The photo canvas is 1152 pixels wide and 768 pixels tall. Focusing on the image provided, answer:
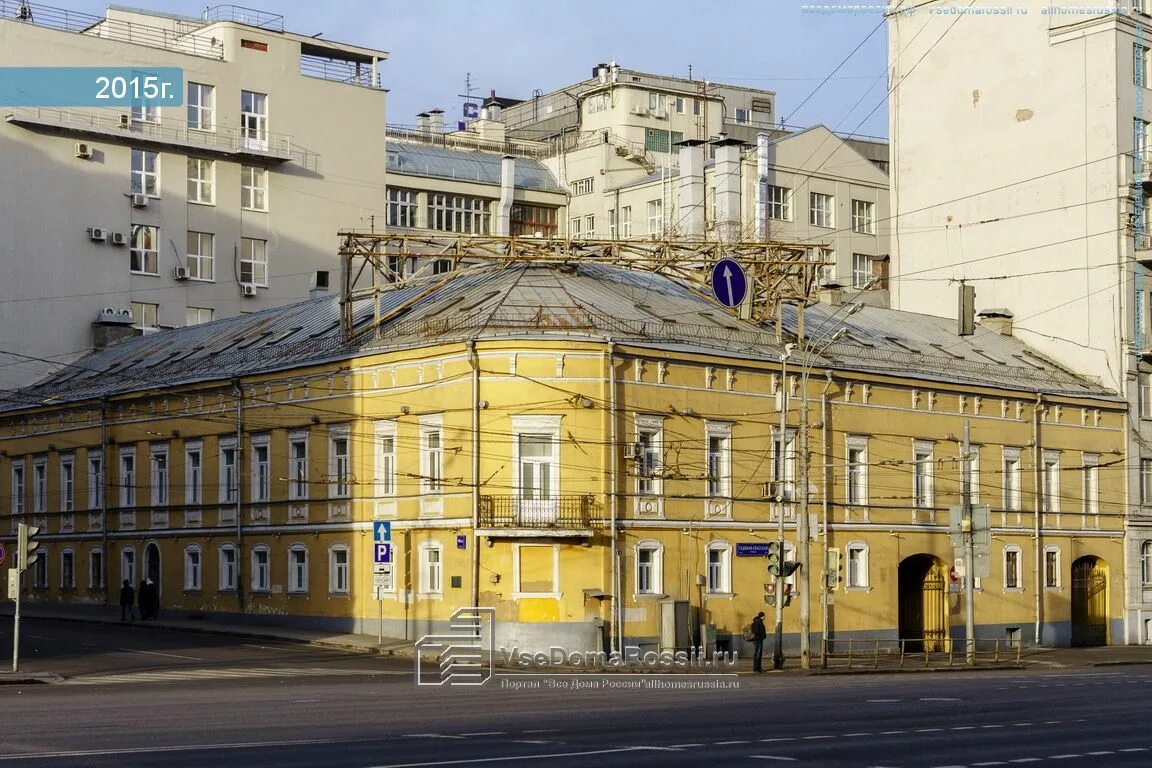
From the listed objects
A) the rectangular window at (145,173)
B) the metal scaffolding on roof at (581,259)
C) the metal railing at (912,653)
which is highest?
the rectangular window at (145,173)

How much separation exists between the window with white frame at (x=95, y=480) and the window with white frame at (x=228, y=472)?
701cm

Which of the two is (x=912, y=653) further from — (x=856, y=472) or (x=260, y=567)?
(x=260, y=567)

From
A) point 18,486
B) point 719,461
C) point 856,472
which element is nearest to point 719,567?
point 719,461

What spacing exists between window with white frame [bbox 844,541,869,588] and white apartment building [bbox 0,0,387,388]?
25.0 m

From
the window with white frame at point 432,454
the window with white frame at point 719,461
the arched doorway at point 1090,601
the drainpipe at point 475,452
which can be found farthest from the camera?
the arched doorway at point 1090,601

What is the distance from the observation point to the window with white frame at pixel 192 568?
188 feet

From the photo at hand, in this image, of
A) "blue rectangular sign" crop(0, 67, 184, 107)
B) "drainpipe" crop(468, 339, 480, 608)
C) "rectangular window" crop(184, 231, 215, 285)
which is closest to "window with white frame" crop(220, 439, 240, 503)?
"drainpipe" crop(468, 339, 480, 608)

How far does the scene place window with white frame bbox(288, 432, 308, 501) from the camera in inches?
2087

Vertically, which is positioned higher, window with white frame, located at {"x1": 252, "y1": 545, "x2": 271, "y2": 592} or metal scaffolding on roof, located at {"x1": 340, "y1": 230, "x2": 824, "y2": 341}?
metal scaffolding on roof, located at {"x1": 340, "y1": 230, "x2": 824, "y2": 341}

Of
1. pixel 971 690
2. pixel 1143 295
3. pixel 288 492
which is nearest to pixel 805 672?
pixel 971 690

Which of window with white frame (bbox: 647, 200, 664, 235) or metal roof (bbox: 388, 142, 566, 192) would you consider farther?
metal roof (bbox: 388, 142, 566, 192)

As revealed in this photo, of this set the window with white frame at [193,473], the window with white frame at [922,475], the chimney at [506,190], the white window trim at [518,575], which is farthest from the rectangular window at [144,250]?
the window with white frame at [922,475]

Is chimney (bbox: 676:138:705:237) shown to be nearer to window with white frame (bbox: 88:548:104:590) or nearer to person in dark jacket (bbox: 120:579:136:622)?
window with white frame (bbox: 88:548:104:590)

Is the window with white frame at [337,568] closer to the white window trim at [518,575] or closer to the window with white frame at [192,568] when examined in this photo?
the window with white frame at [192,568]
